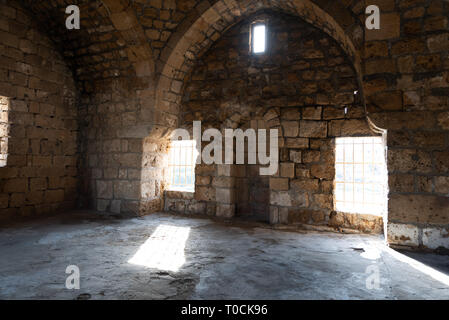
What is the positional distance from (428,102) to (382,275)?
75.0 inches

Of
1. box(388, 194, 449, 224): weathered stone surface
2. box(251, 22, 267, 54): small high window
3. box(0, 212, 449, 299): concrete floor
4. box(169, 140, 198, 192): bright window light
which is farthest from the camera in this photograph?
box(169, 140, 198, 192): bright window light

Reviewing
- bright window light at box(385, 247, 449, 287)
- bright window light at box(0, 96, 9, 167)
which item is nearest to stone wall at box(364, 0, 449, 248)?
bright window light at box(385, 247, 449, 287)

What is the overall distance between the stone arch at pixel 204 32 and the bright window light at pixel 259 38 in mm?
266

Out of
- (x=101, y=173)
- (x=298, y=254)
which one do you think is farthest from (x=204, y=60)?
(x=298, y=254)

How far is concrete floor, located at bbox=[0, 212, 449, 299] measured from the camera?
1.86 metres

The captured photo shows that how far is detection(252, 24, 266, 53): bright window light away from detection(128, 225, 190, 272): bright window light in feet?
10.1

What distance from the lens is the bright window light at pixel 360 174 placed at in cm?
376

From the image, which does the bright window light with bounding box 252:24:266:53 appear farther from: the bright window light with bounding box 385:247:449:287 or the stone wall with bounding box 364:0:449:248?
the bright window light with bounding box 385:247:449:287

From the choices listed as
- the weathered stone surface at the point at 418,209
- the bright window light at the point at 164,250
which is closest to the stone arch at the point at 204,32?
the weathered stone surface at the point at 418,209

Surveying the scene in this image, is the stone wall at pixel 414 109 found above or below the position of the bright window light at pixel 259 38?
below

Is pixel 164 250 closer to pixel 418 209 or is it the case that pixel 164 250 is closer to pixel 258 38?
pixel 418 209

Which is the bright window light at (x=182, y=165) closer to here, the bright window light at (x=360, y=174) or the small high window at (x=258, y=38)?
the small high window at (x=258, y=38)

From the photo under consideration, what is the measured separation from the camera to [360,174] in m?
3.80

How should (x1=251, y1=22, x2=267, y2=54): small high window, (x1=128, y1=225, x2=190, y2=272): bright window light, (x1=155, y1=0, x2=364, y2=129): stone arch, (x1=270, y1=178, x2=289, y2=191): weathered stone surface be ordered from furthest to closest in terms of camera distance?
(x1=251, y1=22, x2=267, y2=54): small high window → (x1=270, y1=178, x2=289, y2=191): weathered stone surface → (x1=155, y1=0, x2=364, y2=129): stone arch → (x1=128, y1=225, x2=190, y2=272): bright window light
